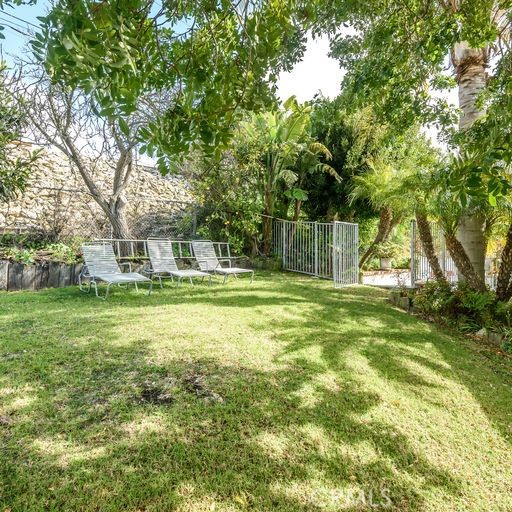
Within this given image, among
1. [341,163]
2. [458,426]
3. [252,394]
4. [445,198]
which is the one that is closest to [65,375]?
[252,394]

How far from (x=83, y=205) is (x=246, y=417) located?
10.5 meters

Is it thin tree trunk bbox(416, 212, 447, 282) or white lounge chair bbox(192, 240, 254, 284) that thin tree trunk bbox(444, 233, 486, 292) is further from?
white lounge chair bbox(192, 240, 254, 284)

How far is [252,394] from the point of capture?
11.4 ft

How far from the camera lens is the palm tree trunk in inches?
281

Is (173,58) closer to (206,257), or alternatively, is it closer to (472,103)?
(472,103)

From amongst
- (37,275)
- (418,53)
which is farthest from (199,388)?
(37,275)

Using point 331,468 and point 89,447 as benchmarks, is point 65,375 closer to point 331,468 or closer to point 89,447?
point 89,447

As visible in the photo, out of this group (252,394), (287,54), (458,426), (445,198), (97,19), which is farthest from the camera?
(445,198)

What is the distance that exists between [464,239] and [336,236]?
11.6ft

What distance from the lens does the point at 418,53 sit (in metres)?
5.23

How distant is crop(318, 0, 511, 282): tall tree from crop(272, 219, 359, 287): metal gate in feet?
11.7

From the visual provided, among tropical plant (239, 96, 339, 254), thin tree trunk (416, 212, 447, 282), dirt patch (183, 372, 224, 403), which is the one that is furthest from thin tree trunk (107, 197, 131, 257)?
thin tree trunk (416, 212, 447, 282)

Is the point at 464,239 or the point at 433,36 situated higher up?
the point at 433,36

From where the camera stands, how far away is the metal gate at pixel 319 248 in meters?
10.5
